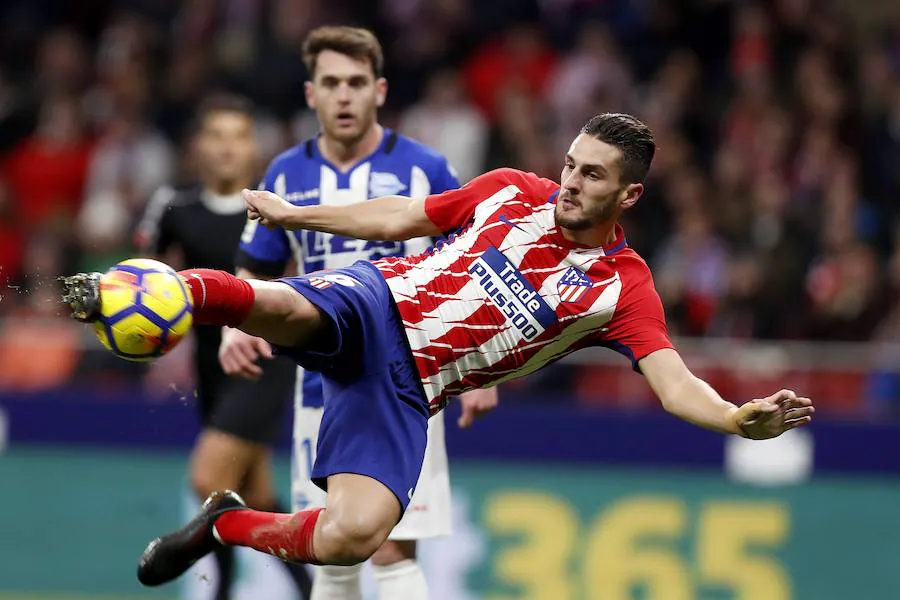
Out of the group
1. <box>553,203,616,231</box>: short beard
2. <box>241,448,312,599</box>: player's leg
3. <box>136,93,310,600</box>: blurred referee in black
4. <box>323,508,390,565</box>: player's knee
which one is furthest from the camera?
<box>241,448,312,599</box>: player's leg

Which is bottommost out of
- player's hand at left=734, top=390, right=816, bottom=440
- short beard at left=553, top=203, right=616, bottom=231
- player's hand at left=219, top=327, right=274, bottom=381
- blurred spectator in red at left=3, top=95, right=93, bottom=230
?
player's hand at left=734, top=390, right=816, bottom=440

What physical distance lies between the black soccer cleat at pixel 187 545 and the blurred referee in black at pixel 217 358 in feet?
5.08

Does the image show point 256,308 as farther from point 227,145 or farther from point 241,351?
point 227,145

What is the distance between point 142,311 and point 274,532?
1112mm

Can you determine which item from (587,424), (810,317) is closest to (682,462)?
(587,424)

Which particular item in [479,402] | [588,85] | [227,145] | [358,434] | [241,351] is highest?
[588,85]

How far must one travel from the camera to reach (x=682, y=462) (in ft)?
29.5

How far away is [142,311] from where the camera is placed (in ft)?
14.8

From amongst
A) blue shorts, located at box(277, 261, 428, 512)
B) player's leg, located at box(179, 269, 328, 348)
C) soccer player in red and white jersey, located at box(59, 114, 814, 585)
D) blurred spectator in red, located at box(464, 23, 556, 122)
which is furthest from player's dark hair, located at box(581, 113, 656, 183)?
blurred spectator in red, located at box(464, 23, 556, 122)

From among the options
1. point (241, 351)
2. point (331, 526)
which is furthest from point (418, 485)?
point (331, 526)

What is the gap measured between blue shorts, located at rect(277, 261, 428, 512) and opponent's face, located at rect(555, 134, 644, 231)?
0.71 m

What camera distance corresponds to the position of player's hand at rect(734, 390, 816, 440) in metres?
4.74

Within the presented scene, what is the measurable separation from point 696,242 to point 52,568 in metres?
4.79

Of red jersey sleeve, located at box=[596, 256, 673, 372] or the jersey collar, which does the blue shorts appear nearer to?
red jersey sleeve, located at box=[596, 256, 673, 372]
